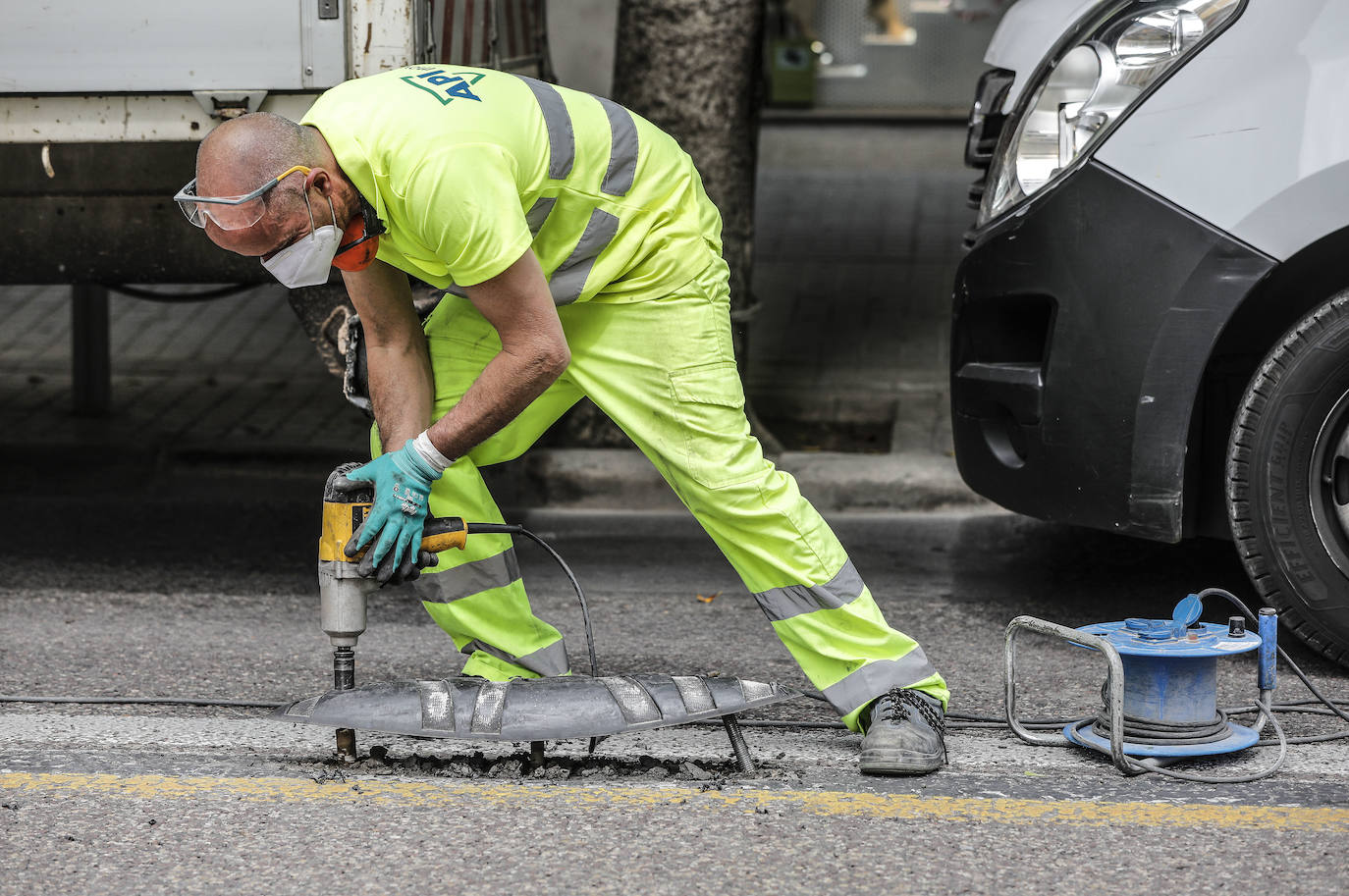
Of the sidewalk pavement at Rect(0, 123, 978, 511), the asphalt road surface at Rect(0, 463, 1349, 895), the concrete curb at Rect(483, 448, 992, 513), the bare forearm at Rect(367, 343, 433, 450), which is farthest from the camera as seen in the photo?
the sidewalk pavement at Rect(0, 123, 978, 511)

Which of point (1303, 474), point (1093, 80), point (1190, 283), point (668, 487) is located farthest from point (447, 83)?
point (668, 487)

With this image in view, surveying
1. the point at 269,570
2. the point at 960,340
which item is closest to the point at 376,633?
the point at 269,570

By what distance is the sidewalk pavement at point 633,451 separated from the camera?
5.50 metres

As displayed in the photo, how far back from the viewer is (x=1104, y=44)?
340cm

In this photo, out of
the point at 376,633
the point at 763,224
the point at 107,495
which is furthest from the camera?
the point at 763,224

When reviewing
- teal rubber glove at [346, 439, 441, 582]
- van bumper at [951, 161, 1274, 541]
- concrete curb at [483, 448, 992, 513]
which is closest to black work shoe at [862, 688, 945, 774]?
van bumper at [951, 161, 1274, 541]

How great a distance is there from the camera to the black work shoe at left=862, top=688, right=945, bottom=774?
112 inches

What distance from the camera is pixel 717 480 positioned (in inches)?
116

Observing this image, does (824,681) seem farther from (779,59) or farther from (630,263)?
(779,59)

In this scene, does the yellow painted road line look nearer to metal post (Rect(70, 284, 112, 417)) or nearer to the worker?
the worker

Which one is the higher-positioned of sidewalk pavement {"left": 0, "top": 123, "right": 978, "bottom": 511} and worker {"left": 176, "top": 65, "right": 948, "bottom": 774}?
worker {"left": 176, "top": 65, "right": 948, "bottom": 774}

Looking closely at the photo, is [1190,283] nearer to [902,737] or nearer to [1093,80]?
[1093,80]

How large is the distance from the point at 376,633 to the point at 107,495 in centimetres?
212

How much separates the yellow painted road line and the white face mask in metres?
0.92
